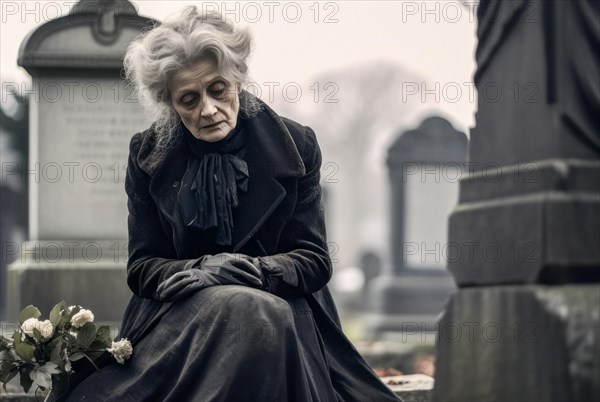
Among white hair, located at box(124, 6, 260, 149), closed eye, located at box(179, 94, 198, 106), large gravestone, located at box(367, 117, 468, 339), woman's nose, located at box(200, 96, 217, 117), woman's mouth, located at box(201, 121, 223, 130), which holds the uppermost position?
white hair, located at box(124, 6, 260, 149)

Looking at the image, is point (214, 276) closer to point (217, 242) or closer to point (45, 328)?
point (217, 242)

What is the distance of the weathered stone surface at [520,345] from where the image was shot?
4.23 m

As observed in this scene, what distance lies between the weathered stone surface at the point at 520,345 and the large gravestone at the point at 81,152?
11.9 ft

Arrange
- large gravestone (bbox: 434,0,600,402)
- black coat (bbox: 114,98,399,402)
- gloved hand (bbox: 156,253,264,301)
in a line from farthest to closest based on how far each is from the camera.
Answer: large gravestone (bbox: 434,0,600,402), black coat (bbox: 114,98,399,402), gloved hand (bbox: 156,253,264,301)

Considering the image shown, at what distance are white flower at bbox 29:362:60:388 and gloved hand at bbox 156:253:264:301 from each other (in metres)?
0.49

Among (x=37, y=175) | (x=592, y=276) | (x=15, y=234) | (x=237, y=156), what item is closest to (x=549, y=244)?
(x=592, y=276)

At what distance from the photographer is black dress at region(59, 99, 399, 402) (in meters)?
3.48

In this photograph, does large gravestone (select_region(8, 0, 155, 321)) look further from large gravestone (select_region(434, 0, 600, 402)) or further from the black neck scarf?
the black neck scarf

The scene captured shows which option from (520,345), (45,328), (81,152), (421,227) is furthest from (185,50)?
(421,227)

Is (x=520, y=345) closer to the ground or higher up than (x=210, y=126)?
closer to the ground

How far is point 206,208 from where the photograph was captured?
3.87m

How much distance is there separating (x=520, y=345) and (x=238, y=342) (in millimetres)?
1522

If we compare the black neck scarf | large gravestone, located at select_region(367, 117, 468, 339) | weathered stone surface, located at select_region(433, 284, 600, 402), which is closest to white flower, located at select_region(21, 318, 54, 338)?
the black neck scarf

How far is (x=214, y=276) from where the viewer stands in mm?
3691
